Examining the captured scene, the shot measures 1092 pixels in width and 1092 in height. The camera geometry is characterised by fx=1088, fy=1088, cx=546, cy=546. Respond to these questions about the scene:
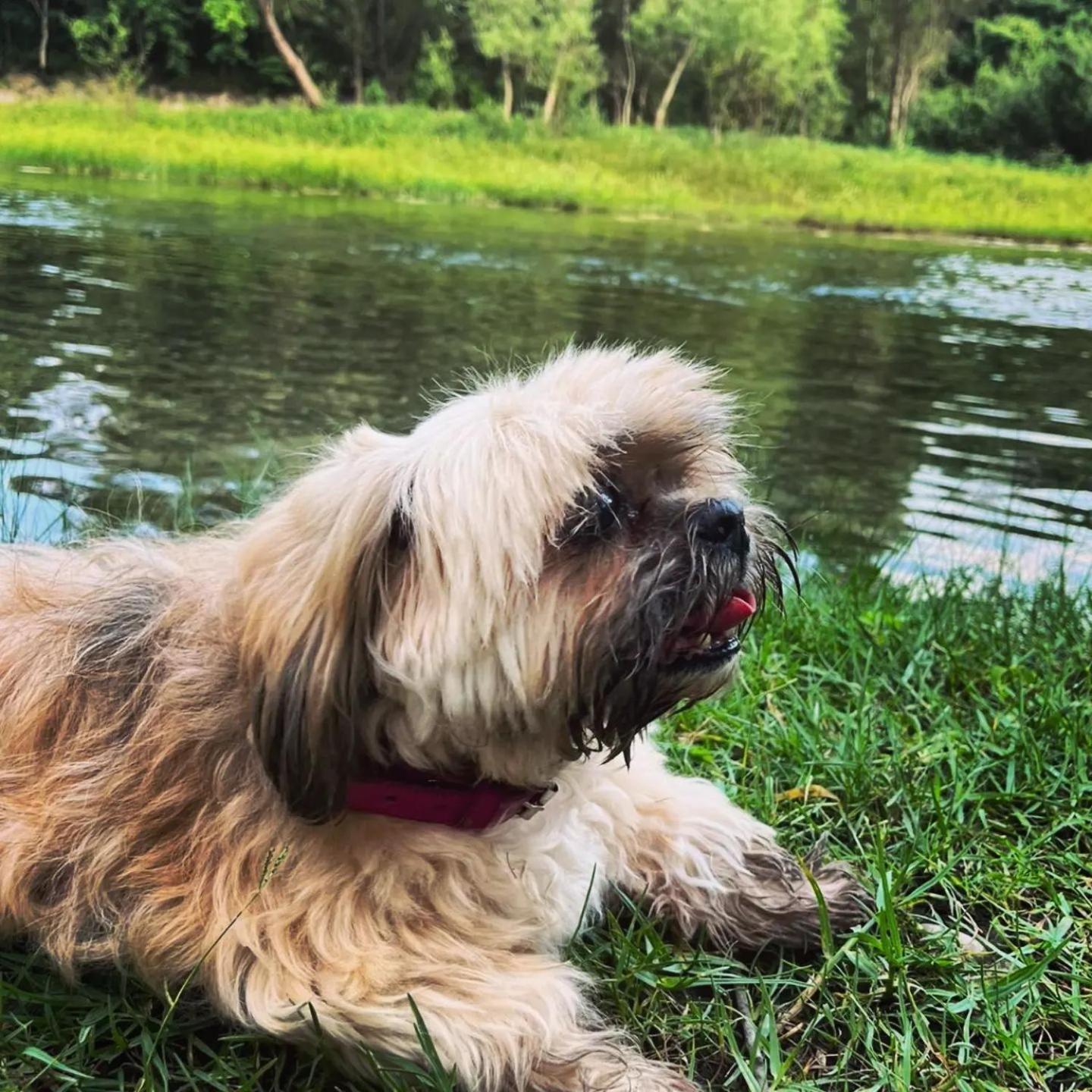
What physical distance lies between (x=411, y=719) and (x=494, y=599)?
280 mm

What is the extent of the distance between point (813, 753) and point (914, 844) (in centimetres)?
46

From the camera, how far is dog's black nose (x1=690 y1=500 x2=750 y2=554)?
1960 millimetres

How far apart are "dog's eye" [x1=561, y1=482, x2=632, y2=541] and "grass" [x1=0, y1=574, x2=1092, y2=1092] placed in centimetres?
90

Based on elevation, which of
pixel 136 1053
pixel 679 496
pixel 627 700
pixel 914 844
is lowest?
pixel 136 1053

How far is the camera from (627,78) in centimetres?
2359

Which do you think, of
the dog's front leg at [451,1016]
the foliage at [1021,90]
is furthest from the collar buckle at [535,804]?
the foliage at [1021,90]

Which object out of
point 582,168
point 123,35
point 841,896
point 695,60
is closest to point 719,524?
point 841,896

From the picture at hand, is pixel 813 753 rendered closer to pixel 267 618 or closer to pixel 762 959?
pixel 762 959

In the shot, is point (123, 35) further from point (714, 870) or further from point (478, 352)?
point (714, 870)

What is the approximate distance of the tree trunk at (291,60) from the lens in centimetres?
2086

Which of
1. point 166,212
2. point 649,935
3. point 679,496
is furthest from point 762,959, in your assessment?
point 166,212

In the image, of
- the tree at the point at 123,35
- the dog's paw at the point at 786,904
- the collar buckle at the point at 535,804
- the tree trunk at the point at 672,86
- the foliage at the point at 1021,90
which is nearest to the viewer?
the collar buckle at the point at 535,804

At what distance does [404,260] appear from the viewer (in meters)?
13.3

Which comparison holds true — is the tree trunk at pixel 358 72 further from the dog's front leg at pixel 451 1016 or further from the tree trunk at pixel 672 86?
the dog's front leg at pixel 451 1016
